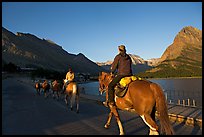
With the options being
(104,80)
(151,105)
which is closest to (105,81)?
(104,80)

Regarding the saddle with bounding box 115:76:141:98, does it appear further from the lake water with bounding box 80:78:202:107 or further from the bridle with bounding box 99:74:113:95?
the lake water with bounding box 80:78:202:107

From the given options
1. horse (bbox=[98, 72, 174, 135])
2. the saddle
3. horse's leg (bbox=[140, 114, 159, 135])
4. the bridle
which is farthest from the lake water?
horse's leg (bbox=[140, 114, 159, 135])

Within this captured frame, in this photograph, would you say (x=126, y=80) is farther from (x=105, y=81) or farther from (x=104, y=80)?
(x=104, y=80)

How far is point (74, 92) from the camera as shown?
1496cm

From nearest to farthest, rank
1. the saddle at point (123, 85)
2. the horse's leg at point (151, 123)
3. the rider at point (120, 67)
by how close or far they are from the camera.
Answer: the horse's leg at point (151, 123)
the saddle at point (123, 85)
the rider at point (120, 67)

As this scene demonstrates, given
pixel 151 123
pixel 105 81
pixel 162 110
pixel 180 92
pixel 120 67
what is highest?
pixel 120 67

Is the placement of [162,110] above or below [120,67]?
below

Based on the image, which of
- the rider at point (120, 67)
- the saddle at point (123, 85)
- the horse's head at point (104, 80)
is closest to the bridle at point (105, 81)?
the horse's head at point (104, 80)

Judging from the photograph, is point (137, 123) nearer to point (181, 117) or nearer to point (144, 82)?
point (181, 117)

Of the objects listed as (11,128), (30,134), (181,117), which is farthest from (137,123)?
(11,128)

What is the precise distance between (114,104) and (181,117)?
163 inches

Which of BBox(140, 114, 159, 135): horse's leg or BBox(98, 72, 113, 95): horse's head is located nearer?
BBox(140, 114, 159, 135): horse's leg

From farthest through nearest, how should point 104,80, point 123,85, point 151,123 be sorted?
point 104,80, point 123,85, point 151,123

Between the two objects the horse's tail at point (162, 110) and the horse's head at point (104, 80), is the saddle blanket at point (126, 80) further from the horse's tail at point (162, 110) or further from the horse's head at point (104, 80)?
the horse's head at point (104, 80)
